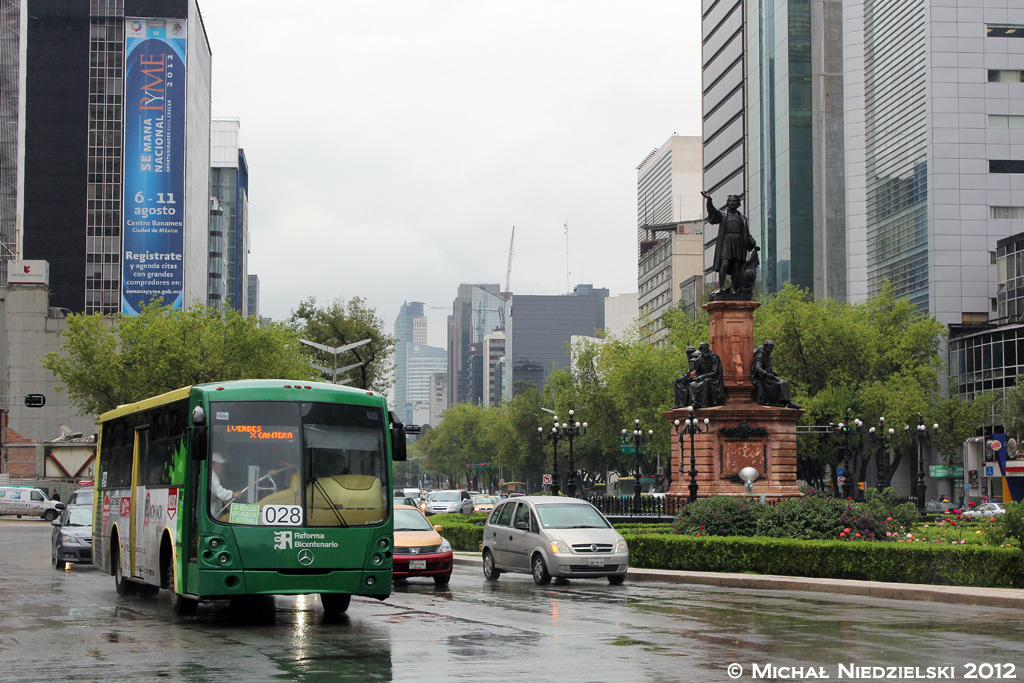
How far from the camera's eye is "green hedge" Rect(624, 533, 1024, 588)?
1933 centimetres

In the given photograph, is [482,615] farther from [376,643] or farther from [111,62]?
[111,62]

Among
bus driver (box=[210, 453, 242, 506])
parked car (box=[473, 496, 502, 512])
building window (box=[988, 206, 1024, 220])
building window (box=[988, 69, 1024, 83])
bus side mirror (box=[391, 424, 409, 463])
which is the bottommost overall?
parked car (box=[473, 496, 502, 512])

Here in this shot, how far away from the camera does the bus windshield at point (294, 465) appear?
50.4 ft

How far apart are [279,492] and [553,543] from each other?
813 centimetres

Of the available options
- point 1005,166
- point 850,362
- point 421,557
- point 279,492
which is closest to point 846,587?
point 421,557

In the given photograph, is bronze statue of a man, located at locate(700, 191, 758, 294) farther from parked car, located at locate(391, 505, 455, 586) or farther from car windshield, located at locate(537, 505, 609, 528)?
parked car, located at locate(391, 505, 455, 586)

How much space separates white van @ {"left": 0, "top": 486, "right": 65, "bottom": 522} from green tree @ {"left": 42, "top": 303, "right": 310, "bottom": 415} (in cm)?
610

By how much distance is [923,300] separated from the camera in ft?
257

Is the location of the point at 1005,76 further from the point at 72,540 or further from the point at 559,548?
the point at 72,540

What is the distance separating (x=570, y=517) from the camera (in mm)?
23484

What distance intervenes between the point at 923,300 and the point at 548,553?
62.0 meters

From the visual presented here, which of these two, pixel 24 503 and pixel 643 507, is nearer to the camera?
pixel 643 507

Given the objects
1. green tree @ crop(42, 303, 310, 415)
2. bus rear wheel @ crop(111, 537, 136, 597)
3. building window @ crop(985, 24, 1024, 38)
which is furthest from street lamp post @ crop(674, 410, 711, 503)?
building window @ crop(985, 24, 1024, 38)

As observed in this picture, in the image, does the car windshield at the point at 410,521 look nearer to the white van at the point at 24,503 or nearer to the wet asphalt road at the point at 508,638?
the wet asphalt road at the point at 508,638
